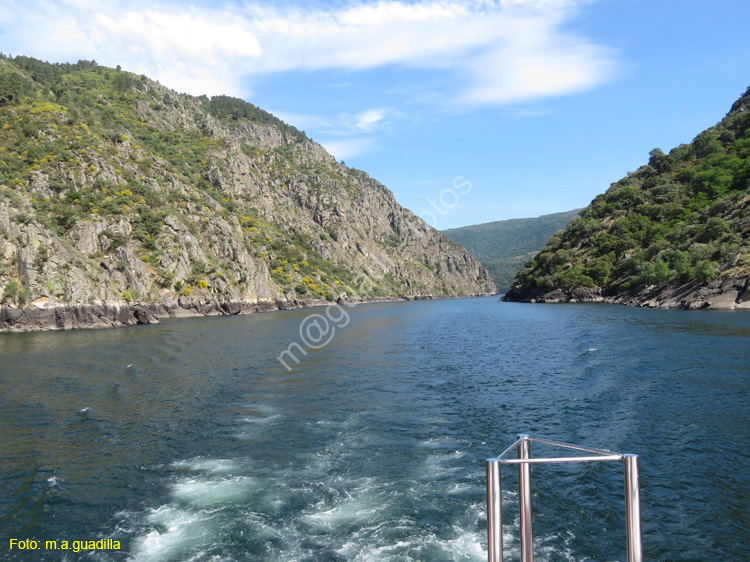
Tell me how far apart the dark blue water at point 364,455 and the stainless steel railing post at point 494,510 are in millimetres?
6293

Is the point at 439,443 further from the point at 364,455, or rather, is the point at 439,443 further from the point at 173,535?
the point at 173,535

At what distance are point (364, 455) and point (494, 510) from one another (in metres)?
11.9

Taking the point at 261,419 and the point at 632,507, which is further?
the point at 261,419

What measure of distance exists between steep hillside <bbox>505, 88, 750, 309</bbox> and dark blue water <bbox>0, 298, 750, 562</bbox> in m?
39.1

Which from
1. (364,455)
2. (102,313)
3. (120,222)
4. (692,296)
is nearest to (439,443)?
(364,455)

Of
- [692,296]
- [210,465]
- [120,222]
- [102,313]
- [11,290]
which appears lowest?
[210,465]

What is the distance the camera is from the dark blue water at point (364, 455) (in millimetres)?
9734

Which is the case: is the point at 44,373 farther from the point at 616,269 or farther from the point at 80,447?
the point at 616,269

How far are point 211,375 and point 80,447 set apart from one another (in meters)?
13.1

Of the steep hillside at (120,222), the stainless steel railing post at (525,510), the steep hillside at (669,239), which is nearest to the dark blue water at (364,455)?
the stainless steel railing post at (525,510)

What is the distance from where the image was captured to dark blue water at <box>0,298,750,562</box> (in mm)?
9734

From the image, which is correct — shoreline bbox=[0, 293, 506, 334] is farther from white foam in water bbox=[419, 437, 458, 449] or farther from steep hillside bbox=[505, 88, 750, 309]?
steep hillside bbox=[505, 88, 750, 309]

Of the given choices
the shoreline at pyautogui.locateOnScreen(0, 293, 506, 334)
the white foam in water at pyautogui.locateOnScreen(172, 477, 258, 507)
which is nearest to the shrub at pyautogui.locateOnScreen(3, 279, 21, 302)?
the shoreline at pyautogui.locateOnScreen(0, 293, 506, 334)

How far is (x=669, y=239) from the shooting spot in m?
88.6
